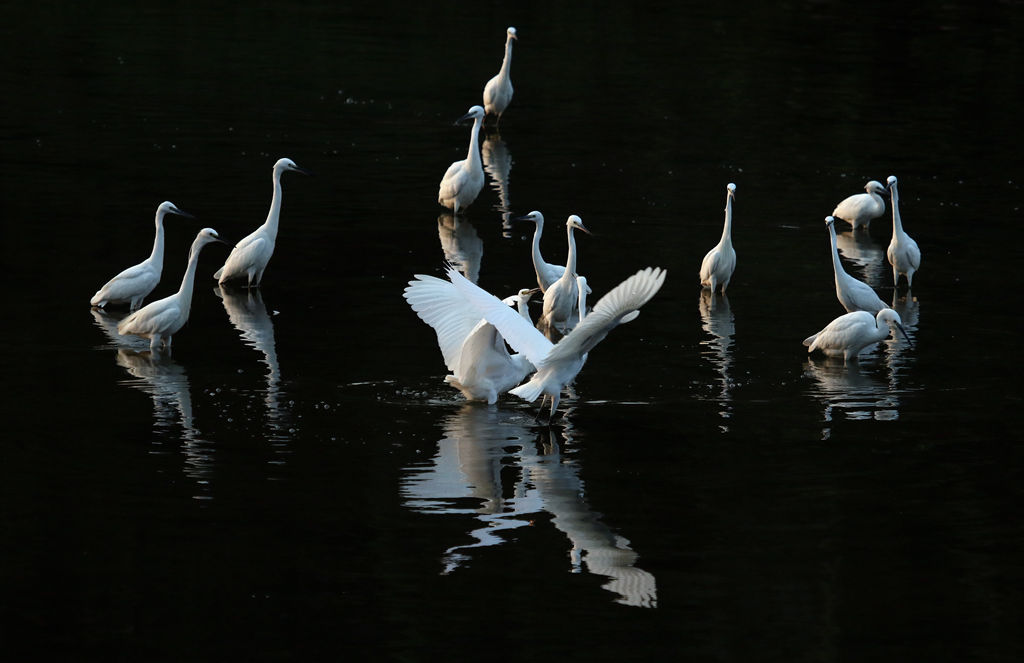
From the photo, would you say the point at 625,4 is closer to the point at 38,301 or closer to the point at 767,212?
the point at 767,212

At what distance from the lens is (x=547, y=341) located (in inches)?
Answer: 467

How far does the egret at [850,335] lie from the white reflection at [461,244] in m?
4.51

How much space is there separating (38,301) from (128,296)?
0.99m

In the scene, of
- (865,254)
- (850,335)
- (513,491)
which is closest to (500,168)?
(865,254)

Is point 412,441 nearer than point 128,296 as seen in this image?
Yes

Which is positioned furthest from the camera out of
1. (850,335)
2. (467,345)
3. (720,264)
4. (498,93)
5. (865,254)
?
(498,93)

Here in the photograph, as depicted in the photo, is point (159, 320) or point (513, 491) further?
point (159, 320)

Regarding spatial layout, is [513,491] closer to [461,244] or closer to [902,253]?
[902,253]

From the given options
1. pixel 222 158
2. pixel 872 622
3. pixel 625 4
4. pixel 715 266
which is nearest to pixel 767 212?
pixel 715 266

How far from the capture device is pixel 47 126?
985 inches

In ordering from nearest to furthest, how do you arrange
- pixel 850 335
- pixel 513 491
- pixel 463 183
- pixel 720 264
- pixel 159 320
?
pixel 513 491, pixel 159 320, pixel 850 335, pixel 720 264, pixel 463 183

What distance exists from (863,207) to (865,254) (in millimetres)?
993

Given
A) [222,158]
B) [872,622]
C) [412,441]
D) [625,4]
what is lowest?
[872,622]

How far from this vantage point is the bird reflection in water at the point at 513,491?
9.23 m
